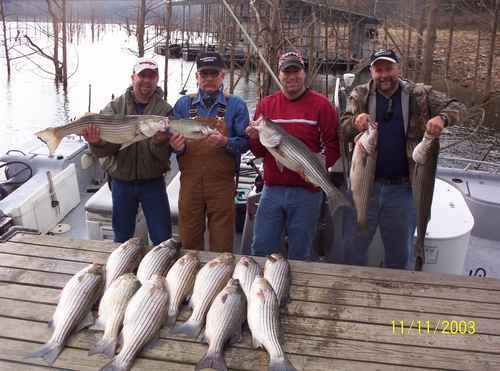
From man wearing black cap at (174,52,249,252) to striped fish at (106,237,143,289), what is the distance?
2.80 feet

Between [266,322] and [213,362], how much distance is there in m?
0.44

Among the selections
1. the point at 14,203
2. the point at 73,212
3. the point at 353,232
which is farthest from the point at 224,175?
the point at 73,212

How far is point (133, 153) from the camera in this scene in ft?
14.5

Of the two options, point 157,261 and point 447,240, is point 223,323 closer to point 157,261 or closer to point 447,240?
point 157,261

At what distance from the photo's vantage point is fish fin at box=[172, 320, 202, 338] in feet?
9.41

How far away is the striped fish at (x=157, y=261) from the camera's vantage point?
3.45 m

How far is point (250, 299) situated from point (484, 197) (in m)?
5.21

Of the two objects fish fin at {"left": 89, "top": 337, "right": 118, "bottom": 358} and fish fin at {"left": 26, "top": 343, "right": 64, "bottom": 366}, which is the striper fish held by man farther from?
fish fin at {"left": 26, "top": 343, "right": 64, "bottom": 366}

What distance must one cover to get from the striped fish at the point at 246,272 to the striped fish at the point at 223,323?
0.14m

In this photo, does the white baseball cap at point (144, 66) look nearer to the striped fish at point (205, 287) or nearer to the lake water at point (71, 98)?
the striped fish at point (205, 287)

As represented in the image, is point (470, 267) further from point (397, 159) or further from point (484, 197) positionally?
point (397, 159)

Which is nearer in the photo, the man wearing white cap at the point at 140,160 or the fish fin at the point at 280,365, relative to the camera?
the fish fin at the point at 280,365
